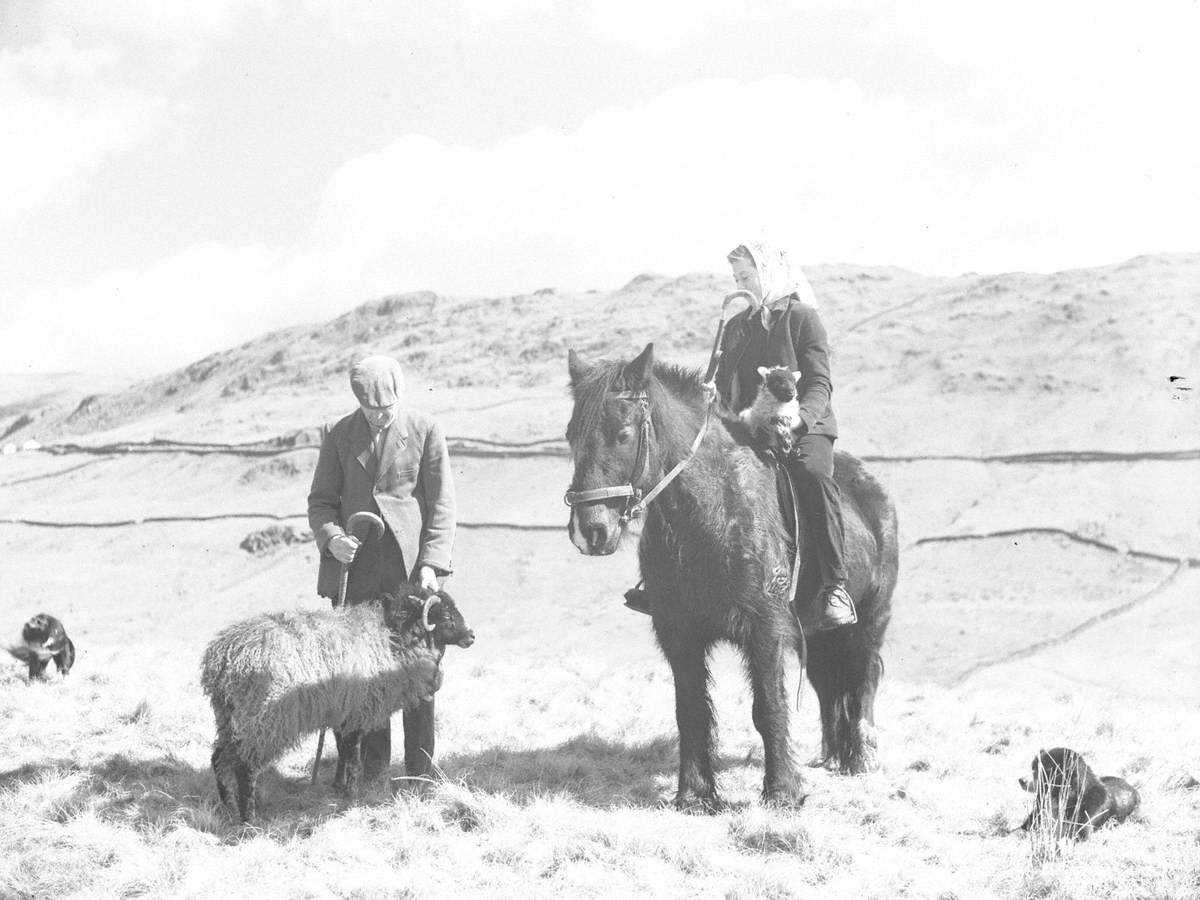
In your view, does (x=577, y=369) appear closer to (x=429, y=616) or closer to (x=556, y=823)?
(x=429, y=616)

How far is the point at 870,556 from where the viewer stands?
22.3 ft

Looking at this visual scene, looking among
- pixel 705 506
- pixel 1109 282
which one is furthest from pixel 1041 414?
pixel 705 506

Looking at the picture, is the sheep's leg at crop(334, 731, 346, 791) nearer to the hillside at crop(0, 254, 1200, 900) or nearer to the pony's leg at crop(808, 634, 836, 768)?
the hillside at crop(0, 254, 1200, 900)

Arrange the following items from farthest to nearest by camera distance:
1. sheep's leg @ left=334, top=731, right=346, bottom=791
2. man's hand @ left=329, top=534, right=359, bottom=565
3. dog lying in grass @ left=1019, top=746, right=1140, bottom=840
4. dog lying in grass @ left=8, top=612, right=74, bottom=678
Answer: dog lying in grass @ left=8, top=612, right=74, bottom=678, sheep's leg @ left=334, top=731, right=346, bottom=791, man's hand @ left=329, top=534, right=359, bottom=565, dog lying in grass @ left=1019, top=746, right=1140, bottom=840

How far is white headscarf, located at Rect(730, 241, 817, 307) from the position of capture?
634 cm

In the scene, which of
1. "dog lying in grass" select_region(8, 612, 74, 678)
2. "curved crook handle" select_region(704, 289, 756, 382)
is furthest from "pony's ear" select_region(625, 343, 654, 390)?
"dog lying in grass" select_region(8, 612, 74, 678)

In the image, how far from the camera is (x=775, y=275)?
638 centimetres

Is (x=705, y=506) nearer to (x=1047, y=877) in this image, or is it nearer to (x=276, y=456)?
(x=1047, y=877)

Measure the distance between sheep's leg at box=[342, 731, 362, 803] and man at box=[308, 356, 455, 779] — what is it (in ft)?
0.80

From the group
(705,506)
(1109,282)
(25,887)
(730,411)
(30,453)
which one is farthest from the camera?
(30,453)

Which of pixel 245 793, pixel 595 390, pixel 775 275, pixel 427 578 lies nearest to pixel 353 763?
pixel 245 793

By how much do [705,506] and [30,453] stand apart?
27.2 meters

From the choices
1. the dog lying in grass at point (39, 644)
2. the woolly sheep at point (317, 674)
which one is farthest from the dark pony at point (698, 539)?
the dog lying in grass at point (39, 644)

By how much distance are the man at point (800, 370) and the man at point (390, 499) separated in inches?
66.4
